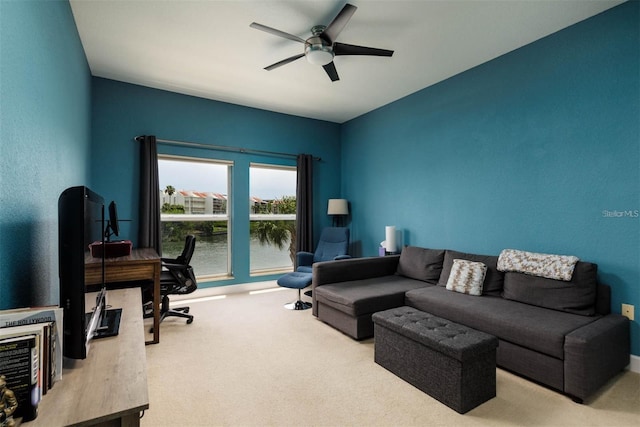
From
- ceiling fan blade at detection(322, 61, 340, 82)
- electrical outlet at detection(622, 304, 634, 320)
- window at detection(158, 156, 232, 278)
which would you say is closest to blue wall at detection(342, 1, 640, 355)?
electrical outlet at detection(622, 304, 634, 320)

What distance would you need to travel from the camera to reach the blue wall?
2473mm

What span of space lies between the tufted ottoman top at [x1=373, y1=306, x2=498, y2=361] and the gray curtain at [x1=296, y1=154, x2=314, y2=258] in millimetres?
2697

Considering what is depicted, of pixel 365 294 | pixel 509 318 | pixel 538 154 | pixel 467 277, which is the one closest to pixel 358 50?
pixel 538 154

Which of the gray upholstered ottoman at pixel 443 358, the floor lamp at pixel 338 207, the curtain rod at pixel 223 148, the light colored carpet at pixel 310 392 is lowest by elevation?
the light colored carpet at pixel 310 392

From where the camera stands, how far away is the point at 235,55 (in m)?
3.24

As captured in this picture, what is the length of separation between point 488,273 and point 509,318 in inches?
30.0

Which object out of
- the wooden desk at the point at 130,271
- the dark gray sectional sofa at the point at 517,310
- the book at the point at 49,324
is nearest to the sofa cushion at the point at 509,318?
the dark gray sectional sofa at the point at 517,310

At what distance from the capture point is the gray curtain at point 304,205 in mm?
5113

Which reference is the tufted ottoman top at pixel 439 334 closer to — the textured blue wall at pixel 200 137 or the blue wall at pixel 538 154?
the blue wall at pixel 538 154

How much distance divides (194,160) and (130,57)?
1.49m

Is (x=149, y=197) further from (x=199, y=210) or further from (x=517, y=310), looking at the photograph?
(x=517, y=310)

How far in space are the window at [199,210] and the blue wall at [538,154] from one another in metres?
A: 2.63

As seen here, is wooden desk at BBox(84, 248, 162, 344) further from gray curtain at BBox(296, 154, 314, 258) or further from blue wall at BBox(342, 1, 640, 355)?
blue wall at BBox(342, 1, 640, 355)

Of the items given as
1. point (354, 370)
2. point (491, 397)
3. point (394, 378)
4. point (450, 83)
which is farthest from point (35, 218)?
point (450, 83)
